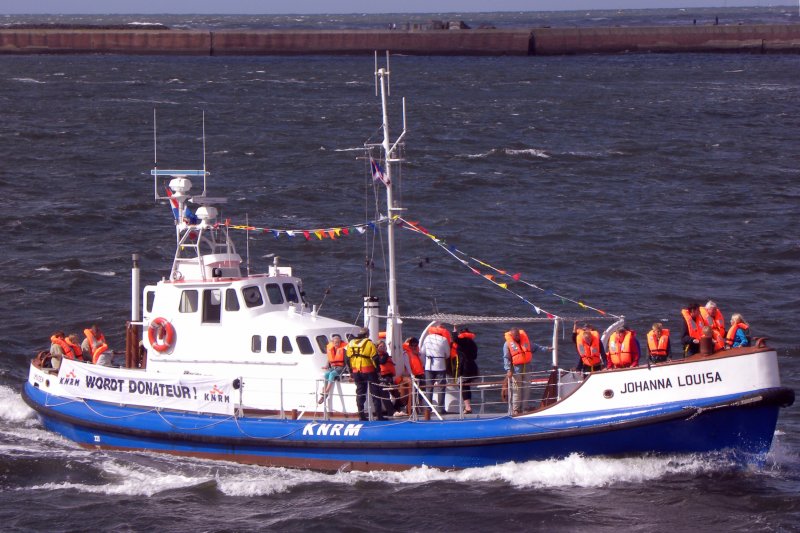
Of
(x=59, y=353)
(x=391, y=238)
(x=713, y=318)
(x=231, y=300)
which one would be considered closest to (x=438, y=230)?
(x=59, y=353)

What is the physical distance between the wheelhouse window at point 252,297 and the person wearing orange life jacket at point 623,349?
19.2 ft

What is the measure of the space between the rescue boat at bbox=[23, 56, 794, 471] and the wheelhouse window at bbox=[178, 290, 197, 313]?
0.06ft

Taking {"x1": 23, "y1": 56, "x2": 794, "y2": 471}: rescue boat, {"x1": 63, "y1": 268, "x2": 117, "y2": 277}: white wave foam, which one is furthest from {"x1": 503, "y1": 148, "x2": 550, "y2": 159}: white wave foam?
{"x1": 23, "y1": 56, "x2": 794, "y2": 471}: rescue boat

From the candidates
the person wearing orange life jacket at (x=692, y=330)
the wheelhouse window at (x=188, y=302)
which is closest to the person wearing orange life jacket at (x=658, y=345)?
the person wearing orange life jacket at (x=692, y=330)

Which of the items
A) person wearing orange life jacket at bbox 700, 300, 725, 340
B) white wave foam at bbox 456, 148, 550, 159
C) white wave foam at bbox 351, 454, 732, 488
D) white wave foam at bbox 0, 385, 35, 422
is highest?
white wave foam at bbox 456, 148, 550, 159

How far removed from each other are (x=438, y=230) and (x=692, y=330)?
771 inches

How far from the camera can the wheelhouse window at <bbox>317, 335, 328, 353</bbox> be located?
1980cm

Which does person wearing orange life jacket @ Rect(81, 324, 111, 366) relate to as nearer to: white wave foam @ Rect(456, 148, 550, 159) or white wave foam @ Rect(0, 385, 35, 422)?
white wave foam @ Rect(0, 385, 35, 422)

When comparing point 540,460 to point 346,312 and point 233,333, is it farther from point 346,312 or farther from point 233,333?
point 346,312

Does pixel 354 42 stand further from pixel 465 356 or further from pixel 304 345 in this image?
pixel 465 356

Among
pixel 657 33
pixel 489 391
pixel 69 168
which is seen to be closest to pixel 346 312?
pixel 489 391

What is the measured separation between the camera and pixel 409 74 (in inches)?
3885

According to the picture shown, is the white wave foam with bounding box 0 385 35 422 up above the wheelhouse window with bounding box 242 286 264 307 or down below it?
below

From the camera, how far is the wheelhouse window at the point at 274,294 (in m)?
20.5
